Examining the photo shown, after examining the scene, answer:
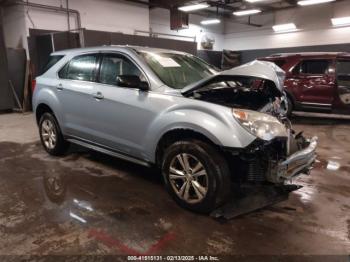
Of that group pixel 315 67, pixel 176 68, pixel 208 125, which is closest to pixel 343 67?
pixel 315 67

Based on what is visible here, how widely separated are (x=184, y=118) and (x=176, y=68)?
98cm

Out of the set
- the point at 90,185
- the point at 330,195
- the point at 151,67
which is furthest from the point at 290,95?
the point at 90,185

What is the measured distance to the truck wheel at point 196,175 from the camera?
2496 mm

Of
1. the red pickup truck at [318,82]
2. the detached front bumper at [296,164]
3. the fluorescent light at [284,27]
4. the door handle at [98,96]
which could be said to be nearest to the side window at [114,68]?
the door handle at [98,96]

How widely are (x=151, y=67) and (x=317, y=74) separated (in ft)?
17.3

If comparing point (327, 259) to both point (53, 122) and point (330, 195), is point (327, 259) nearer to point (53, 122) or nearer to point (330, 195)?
point (330, 195)

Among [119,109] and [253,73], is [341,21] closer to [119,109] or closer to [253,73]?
[253,73]

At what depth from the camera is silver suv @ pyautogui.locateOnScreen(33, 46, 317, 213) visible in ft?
8.14

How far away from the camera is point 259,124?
242 cm

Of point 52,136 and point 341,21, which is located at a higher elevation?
point 341,21

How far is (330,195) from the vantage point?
10.5 feet

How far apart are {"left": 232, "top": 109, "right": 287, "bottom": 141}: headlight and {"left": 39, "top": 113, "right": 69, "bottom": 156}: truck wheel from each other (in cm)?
275

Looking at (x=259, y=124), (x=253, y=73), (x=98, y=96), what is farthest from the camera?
(x=98, y=96)

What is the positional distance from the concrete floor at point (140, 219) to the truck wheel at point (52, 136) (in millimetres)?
343
